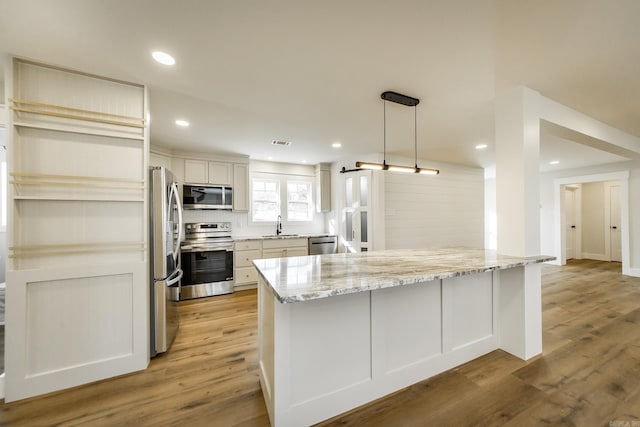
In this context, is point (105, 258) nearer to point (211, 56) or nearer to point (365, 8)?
point (211, 56)

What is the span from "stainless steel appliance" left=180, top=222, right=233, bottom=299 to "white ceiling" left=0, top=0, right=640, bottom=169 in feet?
6.51

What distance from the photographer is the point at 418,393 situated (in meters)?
1.81

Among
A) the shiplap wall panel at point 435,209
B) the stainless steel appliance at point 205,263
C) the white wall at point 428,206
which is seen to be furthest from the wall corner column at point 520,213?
the stainless steel appliance at point 205,263

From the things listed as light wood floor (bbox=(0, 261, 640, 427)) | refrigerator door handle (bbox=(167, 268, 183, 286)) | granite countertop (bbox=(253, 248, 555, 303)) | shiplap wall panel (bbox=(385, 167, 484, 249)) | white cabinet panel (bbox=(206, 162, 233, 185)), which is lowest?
light wood floor (bbox=(0, 261, 640, 427))

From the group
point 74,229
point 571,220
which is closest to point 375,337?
point 74,229

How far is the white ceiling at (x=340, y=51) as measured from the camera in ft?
4.69

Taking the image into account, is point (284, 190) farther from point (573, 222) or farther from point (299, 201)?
point (573, 222)

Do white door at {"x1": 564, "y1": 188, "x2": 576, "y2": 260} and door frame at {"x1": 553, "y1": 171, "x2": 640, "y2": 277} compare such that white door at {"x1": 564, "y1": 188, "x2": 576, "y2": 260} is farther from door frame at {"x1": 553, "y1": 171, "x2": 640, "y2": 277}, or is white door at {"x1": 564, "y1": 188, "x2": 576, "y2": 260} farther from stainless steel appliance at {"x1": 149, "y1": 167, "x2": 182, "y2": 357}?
stainless steel appliance at {"x1": 149, "y1": 167, "x2": 182, "y2": 357}

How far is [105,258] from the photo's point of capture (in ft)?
6.70

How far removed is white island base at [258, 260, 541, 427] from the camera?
1502mm

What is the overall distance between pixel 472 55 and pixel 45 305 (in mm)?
3666

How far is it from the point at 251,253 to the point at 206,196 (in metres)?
1.27

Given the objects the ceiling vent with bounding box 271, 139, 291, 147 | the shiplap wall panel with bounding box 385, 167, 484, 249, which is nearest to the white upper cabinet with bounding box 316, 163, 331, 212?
the shiplap wall panel with bounding box 385, 167, 484, 249

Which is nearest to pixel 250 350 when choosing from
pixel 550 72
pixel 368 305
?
pixel 368 305
